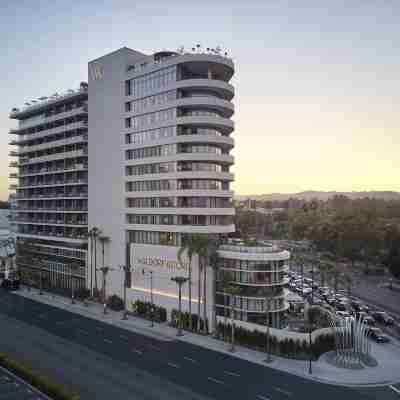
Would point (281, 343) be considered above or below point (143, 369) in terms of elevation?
above

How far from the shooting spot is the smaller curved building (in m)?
63.8

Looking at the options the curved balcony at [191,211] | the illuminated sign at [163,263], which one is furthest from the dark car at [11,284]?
the curved balcony at [191,211]

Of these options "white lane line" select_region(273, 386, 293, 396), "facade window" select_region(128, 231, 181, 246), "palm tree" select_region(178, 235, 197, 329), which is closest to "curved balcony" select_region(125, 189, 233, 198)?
"facade window" select_region(128, 231, 181, 246)

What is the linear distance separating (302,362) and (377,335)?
19458 millimetres

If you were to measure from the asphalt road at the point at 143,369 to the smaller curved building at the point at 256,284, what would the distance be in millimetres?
10144

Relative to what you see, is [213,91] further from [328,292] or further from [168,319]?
[328,292]

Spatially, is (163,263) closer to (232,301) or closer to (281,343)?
(232,301)

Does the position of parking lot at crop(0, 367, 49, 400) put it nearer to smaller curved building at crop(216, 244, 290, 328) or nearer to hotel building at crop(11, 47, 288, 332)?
→ smaller curved building at crop(216, 244, 290, 328)

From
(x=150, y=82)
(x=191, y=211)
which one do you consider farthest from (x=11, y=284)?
(x=150, y=82)

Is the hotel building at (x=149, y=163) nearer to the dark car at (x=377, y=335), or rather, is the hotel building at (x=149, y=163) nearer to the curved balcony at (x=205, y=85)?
the curved balcony at (x=205, y=85)

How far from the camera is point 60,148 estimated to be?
109250 millimetres

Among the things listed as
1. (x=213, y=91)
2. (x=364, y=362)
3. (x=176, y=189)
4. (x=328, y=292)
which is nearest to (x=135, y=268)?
(x=176, y=189)

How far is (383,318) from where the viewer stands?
76000mm

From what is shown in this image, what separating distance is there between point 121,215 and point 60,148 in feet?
128
